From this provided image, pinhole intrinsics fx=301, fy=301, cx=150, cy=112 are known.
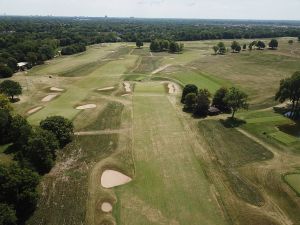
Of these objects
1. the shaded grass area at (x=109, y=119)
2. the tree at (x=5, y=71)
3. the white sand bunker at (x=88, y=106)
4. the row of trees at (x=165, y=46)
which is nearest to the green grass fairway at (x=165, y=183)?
the shaded grass area at (x=109, y=119)

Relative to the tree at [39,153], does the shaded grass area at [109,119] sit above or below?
below

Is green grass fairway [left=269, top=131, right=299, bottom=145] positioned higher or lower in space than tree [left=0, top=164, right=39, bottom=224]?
lower

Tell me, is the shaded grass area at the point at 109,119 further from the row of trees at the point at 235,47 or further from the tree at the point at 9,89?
the row of trees at the point at 235,47

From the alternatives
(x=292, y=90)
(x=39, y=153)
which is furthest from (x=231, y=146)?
(x=39, y=153)

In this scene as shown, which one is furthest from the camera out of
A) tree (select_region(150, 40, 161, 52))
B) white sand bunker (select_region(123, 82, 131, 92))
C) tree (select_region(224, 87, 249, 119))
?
tree (select_region(150, 40, 161, 52))

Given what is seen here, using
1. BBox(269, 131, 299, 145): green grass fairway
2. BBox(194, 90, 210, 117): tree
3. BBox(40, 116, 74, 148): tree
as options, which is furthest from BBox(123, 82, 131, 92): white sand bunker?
BBox(269, 131, 299, 145): green grass fairway

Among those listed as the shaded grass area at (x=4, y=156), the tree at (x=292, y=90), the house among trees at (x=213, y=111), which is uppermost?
the tree at (x=292, y=90)

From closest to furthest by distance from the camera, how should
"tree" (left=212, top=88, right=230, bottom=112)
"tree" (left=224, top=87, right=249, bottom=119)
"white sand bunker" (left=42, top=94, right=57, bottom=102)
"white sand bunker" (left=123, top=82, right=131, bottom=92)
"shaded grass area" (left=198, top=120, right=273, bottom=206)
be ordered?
"shaded grass area" (left=198, top=120, right=273, bottom=206)
"tree" (left=224, top=87, right=249, bottom=119)
"tree" (left=212, top=88, right=230, bottom=112)
"white sand bunker" (left=42, top=94, right=57, bottom=102)
"white sand bunker" (left=123, top=82, right=131, bottom=92)

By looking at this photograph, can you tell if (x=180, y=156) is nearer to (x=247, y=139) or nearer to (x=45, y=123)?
(x=247, y=139)

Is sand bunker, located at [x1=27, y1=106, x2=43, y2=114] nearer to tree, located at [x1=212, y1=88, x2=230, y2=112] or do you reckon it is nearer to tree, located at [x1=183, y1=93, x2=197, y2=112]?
tree, located at [x1=183, y1=93, x2=197, y2=112]
